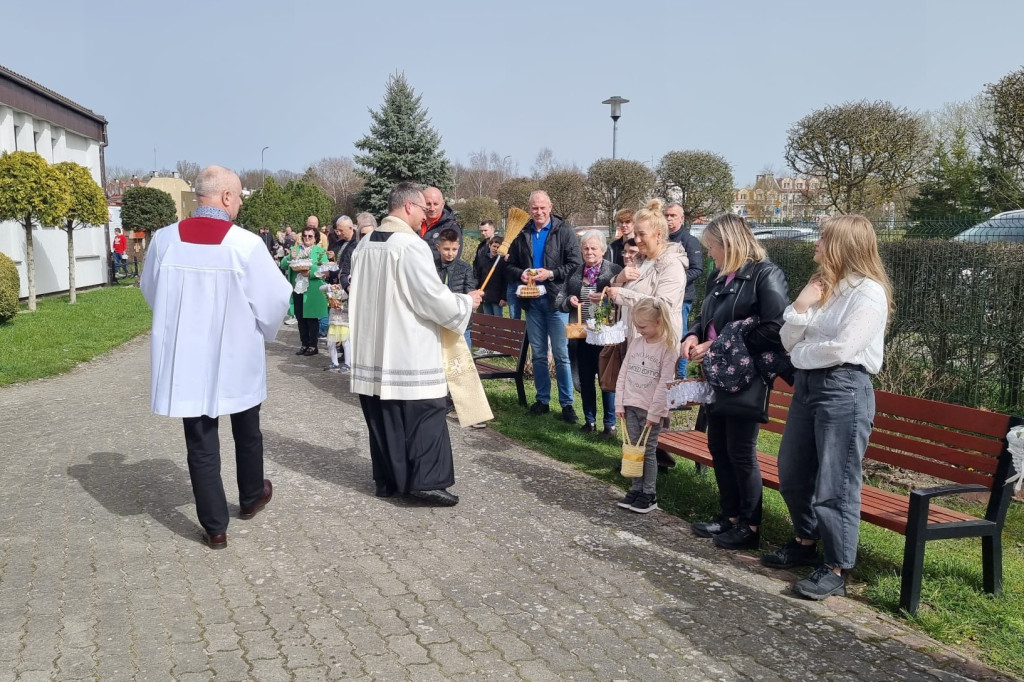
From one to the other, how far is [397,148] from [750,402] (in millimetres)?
29949

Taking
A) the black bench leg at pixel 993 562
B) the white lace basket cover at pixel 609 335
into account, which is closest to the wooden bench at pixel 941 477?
the black bench leg at pixel 993 562

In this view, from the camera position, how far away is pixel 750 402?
469 centimetres

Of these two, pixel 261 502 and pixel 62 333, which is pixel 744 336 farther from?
pixel 62 333

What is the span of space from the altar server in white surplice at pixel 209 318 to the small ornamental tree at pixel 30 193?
50.7 feet

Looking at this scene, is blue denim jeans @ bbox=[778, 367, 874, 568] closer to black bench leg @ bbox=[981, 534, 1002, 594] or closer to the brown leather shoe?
black bench leg @ bbox=[981, 534, 1002, 594]

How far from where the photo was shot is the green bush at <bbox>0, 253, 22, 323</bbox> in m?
14.6

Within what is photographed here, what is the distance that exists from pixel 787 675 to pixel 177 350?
3.53 metres

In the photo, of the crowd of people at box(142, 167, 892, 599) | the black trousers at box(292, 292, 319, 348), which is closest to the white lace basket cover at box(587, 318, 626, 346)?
the crowd of people at box(142, 167, 892, 599)

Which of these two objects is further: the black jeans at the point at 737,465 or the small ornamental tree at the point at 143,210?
the small ornamental tree at the point at 143,210

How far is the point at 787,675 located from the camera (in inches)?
139

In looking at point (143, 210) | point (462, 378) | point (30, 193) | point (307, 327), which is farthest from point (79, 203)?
point (462, 378)

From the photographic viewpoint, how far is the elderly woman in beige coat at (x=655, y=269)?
5590mm

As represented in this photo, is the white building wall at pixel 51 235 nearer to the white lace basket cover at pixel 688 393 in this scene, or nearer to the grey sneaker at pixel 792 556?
the white lace basket cover at pixel 688 393

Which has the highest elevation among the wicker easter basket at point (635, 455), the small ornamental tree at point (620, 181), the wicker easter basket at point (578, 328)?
the small ornamental tree at point (620, 181)
